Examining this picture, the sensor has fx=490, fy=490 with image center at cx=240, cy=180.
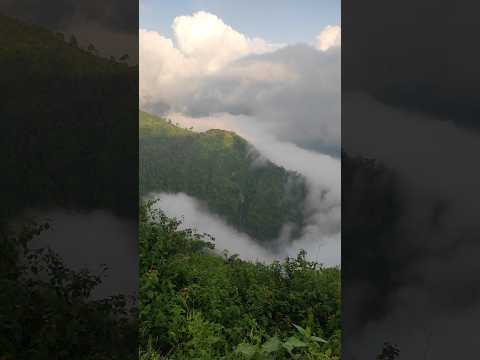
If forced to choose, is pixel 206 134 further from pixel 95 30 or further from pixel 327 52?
pixel 95 30

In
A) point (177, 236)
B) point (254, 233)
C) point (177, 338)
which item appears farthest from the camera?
point (254, 233)

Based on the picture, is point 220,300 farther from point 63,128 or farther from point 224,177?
point 63,128

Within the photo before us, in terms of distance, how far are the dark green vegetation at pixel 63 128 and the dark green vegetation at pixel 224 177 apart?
2.98 m

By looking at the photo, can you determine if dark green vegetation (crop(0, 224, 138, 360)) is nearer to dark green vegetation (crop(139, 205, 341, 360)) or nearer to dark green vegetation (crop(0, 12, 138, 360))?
dark green vegetation (crop(0, 12, 138, 360))

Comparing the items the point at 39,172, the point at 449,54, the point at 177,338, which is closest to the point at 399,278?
the point at 449,54

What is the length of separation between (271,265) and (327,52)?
251 centimetres

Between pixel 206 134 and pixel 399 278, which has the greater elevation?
pixel 206 134

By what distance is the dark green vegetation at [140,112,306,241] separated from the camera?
5652 mm

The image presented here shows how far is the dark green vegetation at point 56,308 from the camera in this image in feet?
8.16

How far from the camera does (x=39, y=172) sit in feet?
8.42

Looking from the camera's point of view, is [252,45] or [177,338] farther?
[252,45]

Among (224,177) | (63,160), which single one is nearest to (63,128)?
(63,160)

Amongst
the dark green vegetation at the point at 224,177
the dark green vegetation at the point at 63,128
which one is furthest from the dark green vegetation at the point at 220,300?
the dark green vegetation at the point at 63,128

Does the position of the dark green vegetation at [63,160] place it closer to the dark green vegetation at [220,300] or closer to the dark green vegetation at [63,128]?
the dark green vegetation at [63,128]
